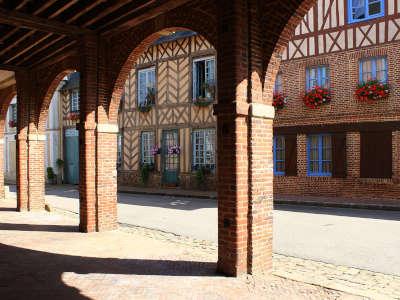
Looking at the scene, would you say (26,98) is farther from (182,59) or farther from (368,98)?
(368,98)

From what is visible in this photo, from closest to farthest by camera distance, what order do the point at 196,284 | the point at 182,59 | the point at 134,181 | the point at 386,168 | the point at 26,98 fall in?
1. the point at 196,284
2. the point at 26,98
3. the point at 386,168
4. the point at 182,59
5. the point at 134,181

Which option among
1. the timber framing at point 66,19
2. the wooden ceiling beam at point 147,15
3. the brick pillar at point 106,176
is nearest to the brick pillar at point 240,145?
the wooden ceiling beam at point 147,15

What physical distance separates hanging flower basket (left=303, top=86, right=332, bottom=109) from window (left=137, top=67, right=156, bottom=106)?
7.81 meters

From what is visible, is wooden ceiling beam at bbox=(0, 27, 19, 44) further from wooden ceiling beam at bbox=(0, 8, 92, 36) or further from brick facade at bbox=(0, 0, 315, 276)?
brick facade at bbox=(0, 0, 315, 276)

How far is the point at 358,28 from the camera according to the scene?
13.1 metres

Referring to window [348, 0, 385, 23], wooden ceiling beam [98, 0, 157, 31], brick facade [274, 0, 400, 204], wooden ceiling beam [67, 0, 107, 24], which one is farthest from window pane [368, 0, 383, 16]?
wooden ceiling beam [67, 0, 107, 24]

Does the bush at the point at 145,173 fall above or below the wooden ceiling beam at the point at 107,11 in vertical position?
below

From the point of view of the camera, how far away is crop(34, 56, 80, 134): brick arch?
357 inches

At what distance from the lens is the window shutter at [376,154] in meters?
12.6

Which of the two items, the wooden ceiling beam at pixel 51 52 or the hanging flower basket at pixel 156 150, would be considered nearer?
the wooden ceiling beam at pixel 51 52

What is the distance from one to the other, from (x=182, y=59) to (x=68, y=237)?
11.9m

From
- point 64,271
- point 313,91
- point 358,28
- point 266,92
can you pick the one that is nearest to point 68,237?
point 64,271

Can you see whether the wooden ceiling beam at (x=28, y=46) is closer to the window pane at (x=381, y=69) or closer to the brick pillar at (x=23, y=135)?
the brick pillar at (x=23, y=135)

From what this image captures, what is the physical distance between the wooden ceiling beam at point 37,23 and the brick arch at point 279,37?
3984mm
